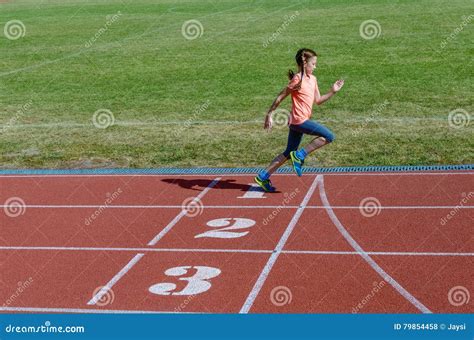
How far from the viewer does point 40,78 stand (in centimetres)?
2061

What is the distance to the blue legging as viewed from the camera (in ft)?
34.5

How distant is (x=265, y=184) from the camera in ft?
35.8

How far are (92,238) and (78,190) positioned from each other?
7.17 feet

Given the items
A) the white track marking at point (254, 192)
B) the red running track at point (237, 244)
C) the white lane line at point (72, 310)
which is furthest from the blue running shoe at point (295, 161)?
the white lane line at point (72, 310)

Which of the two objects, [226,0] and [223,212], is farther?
[226,0]

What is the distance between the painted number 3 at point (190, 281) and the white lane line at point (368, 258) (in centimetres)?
165

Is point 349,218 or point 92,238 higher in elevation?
point 92,238

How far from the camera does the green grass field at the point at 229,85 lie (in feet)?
43.4

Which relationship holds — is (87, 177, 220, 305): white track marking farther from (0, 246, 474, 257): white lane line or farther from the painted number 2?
the painted number 2

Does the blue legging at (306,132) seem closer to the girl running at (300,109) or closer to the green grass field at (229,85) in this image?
the girl running at (300,109)

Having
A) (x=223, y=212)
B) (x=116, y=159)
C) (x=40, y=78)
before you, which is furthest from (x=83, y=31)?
(x=223, y=212)

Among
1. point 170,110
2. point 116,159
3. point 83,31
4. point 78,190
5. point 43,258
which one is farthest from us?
point 83,31

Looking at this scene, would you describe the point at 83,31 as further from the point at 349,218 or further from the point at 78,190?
the point at 349,218

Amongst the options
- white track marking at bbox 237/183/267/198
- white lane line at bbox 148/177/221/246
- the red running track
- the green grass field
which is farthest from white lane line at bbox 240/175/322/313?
the green grass field
